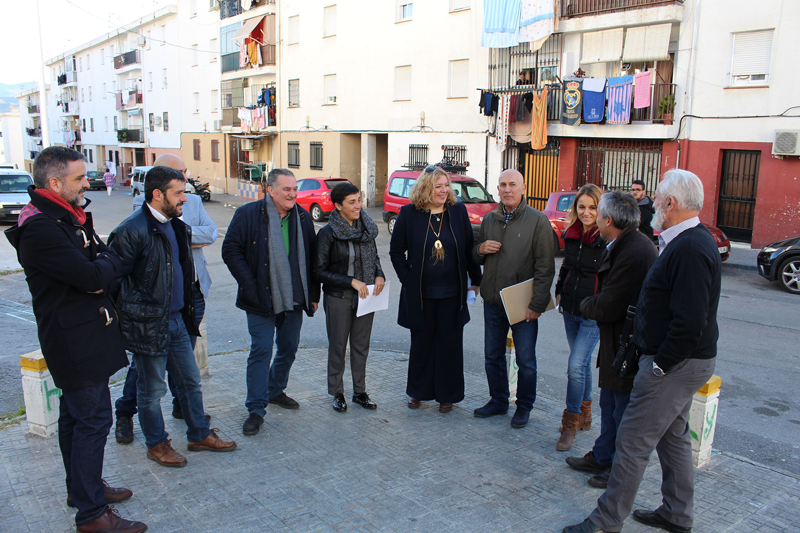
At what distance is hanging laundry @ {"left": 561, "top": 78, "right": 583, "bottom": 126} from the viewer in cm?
1803

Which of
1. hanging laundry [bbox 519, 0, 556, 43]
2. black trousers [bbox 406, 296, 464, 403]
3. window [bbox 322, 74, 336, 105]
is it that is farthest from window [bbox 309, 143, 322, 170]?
black trousers [bbox 406, 296, 464, 403]

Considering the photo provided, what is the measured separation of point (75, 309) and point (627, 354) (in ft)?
9.84

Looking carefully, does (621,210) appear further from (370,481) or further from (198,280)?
(198,280)

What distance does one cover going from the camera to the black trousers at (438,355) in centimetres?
493

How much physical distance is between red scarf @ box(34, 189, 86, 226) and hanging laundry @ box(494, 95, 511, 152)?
18.1 m

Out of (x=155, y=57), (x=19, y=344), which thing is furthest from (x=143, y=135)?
(x=19, y=344)

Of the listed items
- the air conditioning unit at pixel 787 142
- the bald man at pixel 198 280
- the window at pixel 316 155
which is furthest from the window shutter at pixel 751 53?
the window at pixel 316 155

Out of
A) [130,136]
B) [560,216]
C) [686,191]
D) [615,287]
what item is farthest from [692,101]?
[130,136]

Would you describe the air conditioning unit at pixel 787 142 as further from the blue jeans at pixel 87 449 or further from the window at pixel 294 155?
the window at pixel 294 155

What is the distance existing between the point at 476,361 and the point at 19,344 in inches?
203

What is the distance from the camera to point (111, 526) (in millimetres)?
3213

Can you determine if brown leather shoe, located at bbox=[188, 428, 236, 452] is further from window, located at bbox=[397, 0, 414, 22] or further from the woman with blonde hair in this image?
window, located at bbox=[397, 0, 414, 22]

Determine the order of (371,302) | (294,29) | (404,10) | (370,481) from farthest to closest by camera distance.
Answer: (294,29) → (404,10) → (371,302) → (370,481)

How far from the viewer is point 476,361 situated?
21.6 feet
